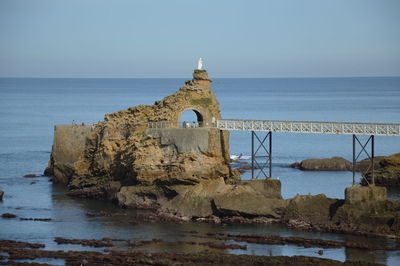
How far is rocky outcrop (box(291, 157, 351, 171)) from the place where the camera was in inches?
3019

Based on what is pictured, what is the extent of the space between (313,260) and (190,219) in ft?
42.1

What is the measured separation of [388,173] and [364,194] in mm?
17826

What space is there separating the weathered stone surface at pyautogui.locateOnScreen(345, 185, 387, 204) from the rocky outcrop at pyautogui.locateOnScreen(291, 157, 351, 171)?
2378 centimetres

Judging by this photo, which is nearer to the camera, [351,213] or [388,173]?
[351,213]

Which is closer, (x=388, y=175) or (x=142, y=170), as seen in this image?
(x=142, y=170)

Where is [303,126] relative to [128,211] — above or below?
above

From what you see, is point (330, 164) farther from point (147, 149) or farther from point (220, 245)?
point (220, 245)

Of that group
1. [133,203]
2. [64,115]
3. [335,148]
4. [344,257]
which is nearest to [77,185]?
[133,203]

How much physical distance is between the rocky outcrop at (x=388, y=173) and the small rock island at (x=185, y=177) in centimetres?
1255

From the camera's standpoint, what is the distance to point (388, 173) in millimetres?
69812

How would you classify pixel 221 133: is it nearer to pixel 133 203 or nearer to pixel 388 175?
pixel 133 203

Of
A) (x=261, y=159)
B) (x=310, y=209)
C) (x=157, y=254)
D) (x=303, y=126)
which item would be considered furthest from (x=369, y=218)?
(x=261, y=159)

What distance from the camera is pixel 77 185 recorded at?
66.3 metres

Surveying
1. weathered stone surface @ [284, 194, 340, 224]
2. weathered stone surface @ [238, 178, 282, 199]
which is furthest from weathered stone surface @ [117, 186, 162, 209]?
weathered stone surface @ [284, 194, 340, 224]
